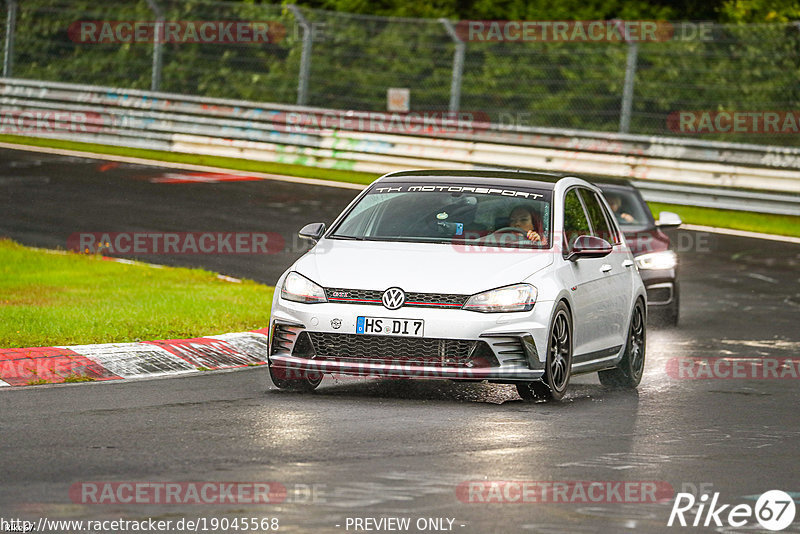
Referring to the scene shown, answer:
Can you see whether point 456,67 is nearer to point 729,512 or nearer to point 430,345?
point 430,345

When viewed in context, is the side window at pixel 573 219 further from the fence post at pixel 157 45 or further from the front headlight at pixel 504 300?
the fence post at pixel 157 45

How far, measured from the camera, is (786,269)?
20156 millimetres

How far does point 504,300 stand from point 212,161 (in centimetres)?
1966

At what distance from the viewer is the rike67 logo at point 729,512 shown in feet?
21.8

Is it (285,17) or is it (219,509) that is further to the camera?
(285,17)

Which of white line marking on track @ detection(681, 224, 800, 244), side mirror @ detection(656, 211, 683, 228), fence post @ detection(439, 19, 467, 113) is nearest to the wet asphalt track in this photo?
side mirror @ detection(656, 211, 683, 228)

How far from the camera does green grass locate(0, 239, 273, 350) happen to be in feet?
39.5

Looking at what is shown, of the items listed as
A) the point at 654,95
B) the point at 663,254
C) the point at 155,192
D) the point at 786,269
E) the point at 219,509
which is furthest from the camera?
the point at 654,95

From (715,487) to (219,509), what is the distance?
7.98 feet

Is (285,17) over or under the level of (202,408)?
over

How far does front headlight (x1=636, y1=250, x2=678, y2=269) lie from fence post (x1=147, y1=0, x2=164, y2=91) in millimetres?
15710

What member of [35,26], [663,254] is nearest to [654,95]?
[663,254]

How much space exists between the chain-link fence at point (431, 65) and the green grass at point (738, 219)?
5.67 ft

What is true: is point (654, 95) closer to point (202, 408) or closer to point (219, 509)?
point (202, 408)
